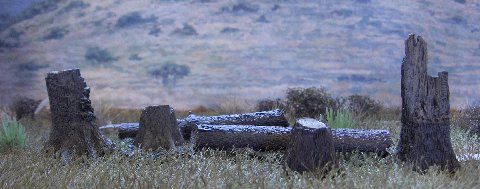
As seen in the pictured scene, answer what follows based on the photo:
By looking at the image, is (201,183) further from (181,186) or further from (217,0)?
(217,0)

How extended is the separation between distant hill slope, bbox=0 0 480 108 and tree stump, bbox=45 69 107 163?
5.46 m

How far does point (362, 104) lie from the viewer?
11.3 metres

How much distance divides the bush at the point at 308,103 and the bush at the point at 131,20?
4.34m

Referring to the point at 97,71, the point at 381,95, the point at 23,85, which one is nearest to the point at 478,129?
the point at 381,95

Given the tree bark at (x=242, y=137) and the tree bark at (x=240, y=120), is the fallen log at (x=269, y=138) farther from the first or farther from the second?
the tree bark at (x=240, y=120)

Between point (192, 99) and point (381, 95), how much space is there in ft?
11.1

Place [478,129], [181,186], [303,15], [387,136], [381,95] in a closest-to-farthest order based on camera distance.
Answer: [181,186] < [387,136] < [478,129] < [381,95] < [303,15]

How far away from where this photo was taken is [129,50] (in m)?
14.1

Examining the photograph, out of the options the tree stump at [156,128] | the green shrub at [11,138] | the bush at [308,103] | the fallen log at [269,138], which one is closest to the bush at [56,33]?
the bush at [308,103]

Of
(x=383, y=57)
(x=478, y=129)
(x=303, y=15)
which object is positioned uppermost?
(x=303, y=15)

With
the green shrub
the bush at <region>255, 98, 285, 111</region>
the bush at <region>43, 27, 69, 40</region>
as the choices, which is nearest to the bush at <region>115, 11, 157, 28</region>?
the bush at <region>43, 27, 69, 40</region>

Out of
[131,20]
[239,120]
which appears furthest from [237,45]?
[239,120]

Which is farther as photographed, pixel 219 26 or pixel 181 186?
pixel 219 26

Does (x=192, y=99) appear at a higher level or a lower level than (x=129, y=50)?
lower
